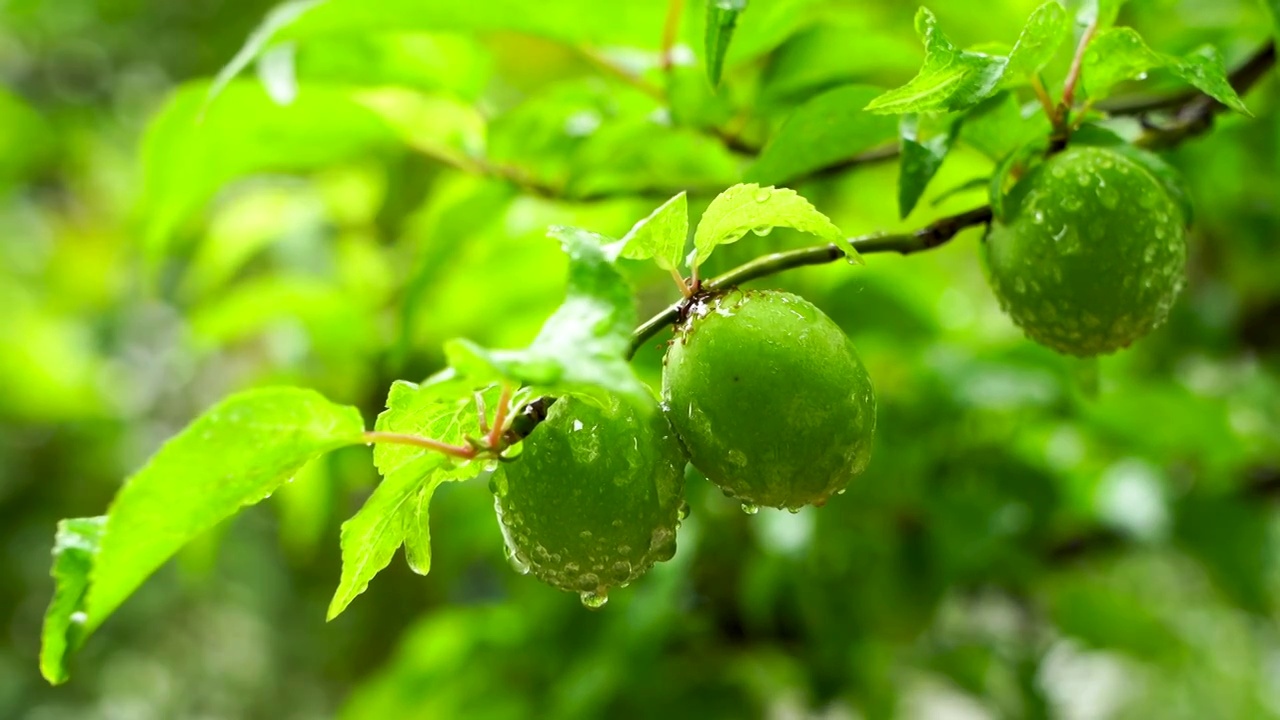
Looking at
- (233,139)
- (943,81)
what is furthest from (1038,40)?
(233,139)

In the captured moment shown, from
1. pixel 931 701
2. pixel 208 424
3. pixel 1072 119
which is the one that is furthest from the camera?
pixel 931 701

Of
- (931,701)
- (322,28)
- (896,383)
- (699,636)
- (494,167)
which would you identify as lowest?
(931,701)

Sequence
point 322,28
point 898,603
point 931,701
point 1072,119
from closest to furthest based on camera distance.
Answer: point 1072,119 → point 322,28 → point 898,603 → point 931,701

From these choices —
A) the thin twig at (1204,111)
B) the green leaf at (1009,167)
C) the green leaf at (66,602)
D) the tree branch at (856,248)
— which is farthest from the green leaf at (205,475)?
the thin twig at (1204,111)

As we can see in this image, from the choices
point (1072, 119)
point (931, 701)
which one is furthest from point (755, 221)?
point (931, 701)

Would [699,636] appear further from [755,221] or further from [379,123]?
[755,221]

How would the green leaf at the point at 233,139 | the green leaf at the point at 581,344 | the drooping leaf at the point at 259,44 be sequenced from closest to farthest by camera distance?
the green leaf at the point at 581,344
the drooping leaf at the point at 259,44
the green leaf at the point at 233,139

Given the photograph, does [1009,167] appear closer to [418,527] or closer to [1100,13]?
[1100,13]

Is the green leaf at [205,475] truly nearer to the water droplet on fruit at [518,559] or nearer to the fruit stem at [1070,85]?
the water droplet on fruit at [518,559]
